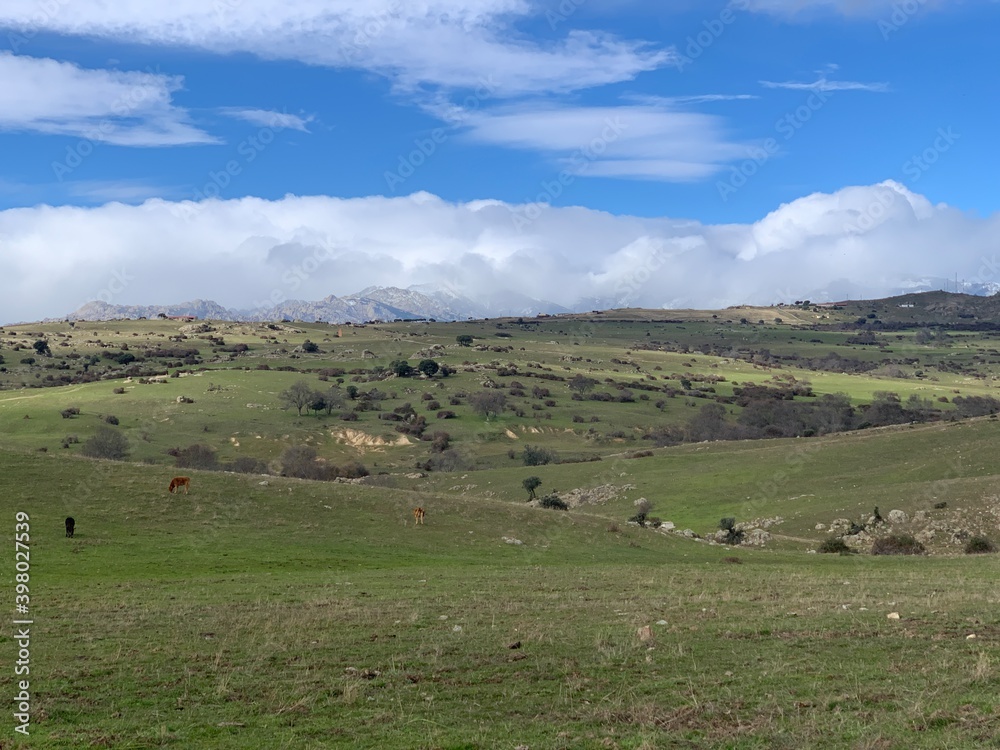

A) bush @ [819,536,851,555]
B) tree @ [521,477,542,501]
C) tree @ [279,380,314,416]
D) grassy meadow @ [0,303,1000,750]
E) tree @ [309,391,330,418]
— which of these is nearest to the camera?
grassy meadow @ [0,303,1000,750]

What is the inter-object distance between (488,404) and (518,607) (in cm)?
9273

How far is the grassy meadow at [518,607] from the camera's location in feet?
38.0

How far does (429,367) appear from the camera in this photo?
146375mm

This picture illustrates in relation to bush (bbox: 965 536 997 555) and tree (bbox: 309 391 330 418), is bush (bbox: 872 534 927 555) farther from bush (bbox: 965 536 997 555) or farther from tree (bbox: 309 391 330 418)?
tree (bbox: 309 391 330 418)

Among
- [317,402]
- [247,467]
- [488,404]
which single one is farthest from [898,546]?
[317,402]

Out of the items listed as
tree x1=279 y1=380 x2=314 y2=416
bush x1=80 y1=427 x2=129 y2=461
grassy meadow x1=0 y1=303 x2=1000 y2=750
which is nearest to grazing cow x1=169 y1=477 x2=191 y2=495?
grassy meadow x1=0 y1=303 x2=1000 y2=750

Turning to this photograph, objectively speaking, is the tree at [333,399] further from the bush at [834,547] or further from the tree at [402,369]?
the bush at [834,547]

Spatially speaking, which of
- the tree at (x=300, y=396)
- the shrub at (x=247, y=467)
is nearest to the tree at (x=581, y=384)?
the tree at (x=300, y=396)

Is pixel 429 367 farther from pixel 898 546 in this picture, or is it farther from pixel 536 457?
pixel 898 546

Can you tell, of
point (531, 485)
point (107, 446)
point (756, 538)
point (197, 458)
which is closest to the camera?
point (756, 538)

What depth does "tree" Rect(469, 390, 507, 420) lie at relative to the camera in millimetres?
113625

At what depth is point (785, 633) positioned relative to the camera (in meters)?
17.1

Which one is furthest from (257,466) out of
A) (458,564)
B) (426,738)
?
(426,738)

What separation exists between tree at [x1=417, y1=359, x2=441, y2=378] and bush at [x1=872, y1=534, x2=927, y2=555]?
103942mm
